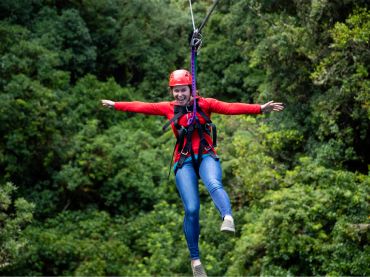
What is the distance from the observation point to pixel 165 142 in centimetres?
1975

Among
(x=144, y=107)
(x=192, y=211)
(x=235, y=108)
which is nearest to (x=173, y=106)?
(x=144, y=107)

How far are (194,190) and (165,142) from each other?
553 inches

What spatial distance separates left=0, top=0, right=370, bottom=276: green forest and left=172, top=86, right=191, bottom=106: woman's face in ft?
20.3

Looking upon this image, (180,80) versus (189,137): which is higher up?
(180,80)

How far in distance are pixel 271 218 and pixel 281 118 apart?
347 centimetres

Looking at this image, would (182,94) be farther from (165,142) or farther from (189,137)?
(165,142)

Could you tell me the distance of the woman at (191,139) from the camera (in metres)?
5.68

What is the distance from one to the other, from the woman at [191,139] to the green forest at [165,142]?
6.07m

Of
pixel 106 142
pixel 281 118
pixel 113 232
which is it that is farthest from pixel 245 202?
pixel 106 142

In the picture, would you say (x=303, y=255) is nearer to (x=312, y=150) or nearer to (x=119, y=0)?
(x=312, y=150)

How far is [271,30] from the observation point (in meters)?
14.4

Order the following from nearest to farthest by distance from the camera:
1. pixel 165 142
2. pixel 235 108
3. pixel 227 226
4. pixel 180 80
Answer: pixel 227 226 < pixel 235 108 < pixel 180 80 < pixel 165 142

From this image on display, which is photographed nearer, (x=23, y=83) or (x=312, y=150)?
(x=312, y=150)

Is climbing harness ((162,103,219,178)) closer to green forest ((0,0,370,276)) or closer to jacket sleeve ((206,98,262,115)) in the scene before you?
jacket sleeve ((206,98,262,115))
